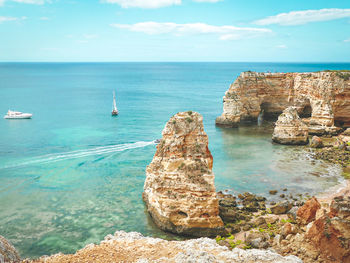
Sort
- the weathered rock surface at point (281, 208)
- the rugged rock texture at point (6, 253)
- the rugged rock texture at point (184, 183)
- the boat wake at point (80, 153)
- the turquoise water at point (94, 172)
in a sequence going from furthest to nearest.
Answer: the boat wake at point (80, 153), the weathered rock surface at point (281, 208), the turquoise water at point (94, 172), the rugged rock texture at point (184, 183), the rugged rock texture at point (6, 253)

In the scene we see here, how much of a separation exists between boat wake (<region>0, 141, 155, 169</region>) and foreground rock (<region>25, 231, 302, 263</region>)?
2368 cm

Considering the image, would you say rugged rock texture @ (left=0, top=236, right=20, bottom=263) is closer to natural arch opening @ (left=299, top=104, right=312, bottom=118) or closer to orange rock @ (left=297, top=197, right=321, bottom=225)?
orange rock @ (left=297, top=197, right=321, bottom=225)

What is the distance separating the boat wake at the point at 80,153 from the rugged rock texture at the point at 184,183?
19.3 metres

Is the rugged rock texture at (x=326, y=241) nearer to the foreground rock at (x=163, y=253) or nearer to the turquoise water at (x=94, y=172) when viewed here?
the foreground rock at (x=163, y=253)

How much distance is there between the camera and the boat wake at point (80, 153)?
3712cm

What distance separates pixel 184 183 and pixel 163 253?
6.34m

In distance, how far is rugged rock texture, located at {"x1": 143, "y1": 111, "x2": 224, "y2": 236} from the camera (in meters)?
20.4

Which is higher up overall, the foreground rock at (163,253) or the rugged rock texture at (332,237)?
the rugged rock texture at (332,237)

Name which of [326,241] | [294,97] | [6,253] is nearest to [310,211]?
[326,241]

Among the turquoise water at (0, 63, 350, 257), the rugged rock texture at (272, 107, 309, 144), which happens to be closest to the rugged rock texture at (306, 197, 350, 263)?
the turquoise water at (0, 63, 350, 257)

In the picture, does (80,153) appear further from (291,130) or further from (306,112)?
(306,112)

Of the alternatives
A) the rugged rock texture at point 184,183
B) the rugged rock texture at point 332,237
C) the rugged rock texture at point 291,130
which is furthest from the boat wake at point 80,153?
the rugged rock texture at point 332,237

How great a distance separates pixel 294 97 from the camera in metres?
56.2

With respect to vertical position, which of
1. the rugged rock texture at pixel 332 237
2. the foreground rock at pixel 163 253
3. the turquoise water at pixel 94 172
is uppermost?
the rugged rock texture at pixel 332 237
